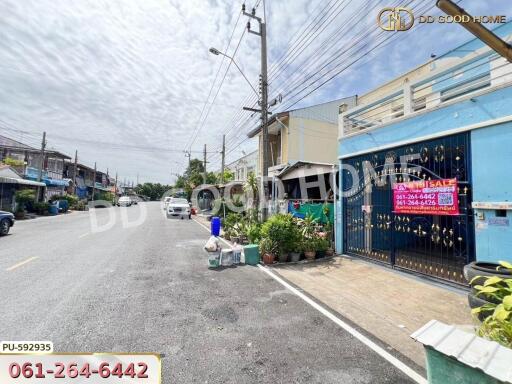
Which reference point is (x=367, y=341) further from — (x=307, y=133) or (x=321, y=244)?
(x=307, y=133)

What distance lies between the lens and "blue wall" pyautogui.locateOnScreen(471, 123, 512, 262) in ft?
17.1

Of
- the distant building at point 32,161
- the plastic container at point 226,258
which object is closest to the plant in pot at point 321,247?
the plastic container at point 226,258

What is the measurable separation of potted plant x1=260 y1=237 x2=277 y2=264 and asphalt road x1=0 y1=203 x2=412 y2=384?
913 mm

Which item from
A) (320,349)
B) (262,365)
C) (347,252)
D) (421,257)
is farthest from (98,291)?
(421,257)

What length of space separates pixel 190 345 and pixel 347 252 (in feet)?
23.6

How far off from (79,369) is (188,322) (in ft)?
5.62

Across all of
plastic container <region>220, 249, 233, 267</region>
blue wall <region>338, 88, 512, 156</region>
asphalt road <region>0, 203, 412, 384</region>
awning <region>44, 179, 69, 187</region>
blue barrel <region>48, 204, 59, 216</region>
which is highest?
awning <region>44, 179, 69, 187</region>

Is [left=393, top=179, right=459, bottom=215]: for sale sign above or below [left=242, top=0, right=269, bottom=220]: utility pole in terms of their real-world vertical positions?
below

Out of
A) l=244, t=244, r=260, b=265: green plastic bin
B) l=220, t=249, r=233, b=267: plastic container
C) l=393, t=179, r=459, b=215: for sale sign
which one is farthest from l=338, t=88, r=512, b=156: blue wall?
l=220, t=249, r=233, b=267: plastic container

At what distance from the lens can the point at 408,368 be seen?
3.27 metres

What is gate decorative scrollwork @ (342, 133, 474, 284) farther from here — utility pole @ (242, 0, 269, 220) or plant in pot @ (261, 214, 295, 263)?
utility pole @ (242, 0, 269, 220)

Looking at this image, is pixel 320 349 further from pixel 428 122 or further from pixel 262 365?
pixel 428 122

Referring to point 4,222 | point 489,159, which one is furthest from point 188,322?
point 4,222

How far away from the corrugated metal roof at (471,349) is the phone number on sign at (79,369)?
8.53 feet
